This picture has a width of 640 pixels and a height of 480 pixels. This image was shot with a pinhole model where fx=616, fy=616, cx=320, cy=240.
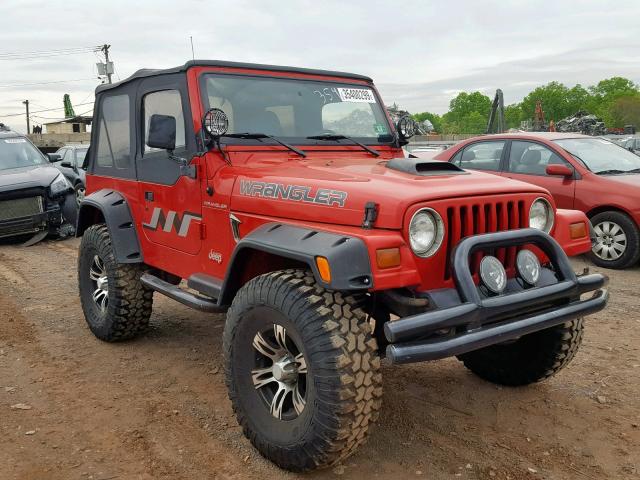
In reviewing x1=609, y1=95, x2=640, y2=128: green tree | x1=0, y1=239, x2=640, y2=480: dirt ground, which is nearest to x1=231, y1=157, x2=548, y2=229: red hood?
x1=0, y1=239, x2=640, y2=480: dirt ground

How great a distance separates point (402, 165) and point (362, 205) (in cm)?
63

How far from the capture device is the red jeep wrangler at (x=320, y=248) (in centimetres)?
266

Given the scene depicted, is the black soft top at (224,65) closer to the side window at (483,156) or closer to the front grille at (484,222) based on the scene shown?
the front grille at (484,222)

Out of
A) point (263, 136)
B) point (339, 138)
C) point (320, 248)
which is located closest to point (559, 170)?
point (339, 138)

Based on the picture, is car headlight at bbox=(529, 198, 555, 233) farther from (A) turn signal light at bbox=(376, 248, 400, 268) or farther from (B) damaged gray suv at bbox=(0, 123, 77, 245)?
(B) damaged gray suv at bbox=(0, 123, 77, 245)

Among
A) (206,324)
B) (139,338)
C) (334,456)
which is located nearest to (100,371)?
(139,338)

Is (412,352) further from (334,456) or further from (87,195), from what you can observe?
(87,195)

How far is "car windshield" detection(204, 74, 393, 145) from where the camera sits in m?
3.93

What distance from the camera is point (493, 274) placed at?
9.28ft

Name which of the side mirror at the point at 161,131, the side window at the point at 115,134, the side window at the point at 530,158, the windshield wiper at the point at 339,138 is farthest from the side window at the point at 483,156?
the side mirror at the point at 161,131

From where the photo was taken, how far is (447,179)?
3141 millimetres

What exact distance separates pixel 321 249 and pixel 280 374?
70 centimetres

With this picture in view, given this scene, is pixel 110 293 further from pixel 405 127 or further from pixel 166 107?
pixel 405 127

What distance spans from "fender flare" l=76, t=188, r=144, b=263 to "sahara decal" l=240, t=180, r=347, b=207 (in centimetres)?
145
